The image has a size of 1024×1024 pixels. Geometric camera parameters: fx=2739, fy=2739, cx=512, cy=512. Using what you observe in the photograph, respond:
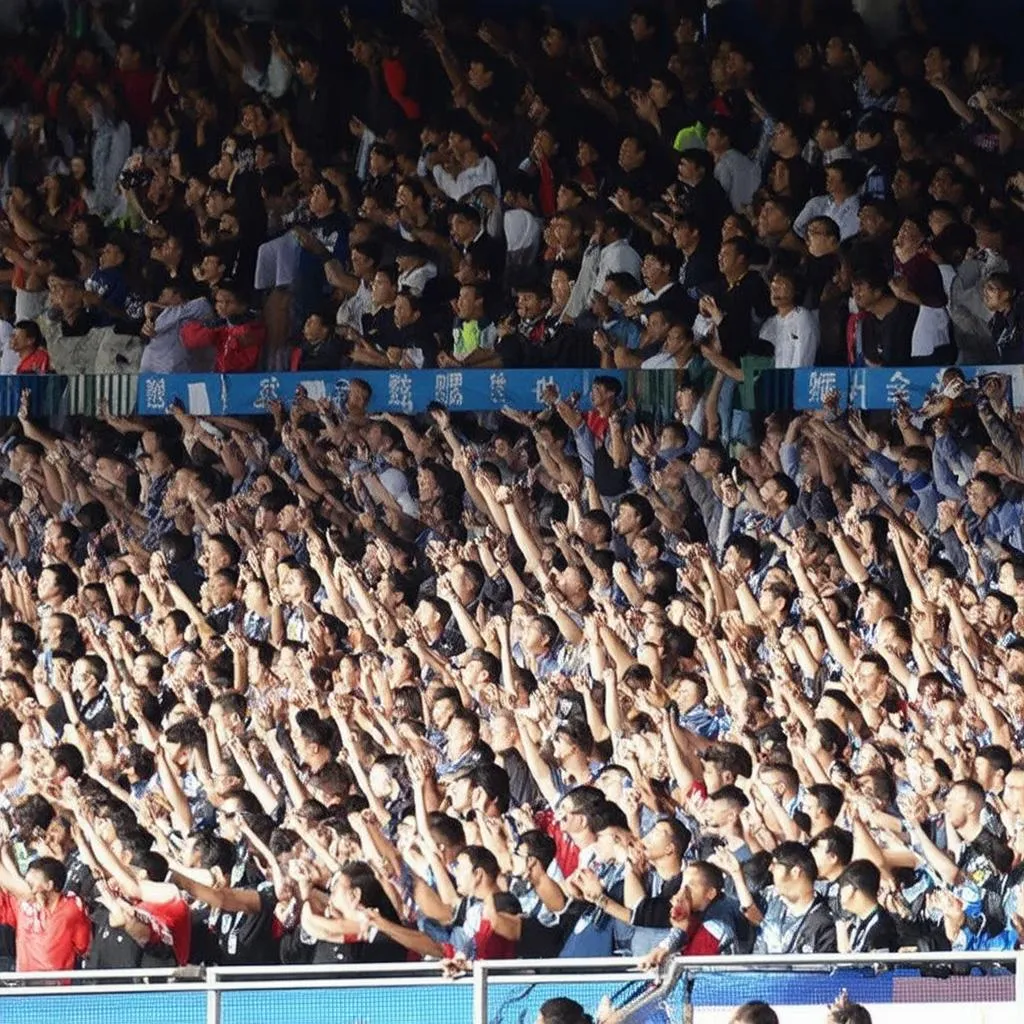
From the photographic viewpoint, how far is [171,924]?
8258 millimetres

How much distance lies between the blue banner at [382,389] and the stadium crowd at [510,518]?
0.09 meters

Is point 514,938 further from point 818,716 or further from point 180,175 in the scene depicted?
point 180,175

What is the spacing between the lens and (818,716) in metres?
9.39

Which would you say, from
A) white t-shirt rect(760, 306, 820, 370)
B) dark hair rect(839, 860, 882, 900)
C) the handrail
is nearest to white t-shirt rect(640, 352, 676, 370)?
white t-shirt rect(760, 306, 820, 370)

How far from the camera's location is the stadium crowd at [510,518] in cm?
846

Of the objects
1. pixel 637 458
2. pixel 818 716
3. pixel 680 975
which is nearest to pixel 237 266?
pixel 637 458

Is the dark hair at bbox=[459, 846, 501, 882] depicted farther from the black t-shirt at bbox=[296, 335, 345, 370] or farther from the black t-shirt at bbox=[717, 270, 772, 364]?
the black t-shirt at bbox=[296, 335, 345, 370]

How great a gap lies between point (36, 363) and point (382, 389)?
1737 millimetres

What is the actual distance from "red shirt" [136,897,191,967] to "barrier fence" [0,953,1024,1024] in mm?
926

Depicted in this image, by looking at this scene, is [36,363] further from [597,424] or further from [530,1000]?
[530,1000]

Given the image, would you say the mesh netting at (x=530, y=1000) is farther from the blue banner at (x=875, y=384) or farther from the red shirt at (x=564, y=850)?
the blue banner at (x=875, y=384)

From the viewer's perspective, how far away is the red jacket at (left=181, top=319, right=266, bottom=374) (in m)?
12.7

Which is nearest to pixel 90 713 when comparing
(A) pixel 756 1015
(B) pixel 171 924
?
(B) pixel 171 924

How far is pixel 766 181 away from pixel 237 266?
2568 mm
